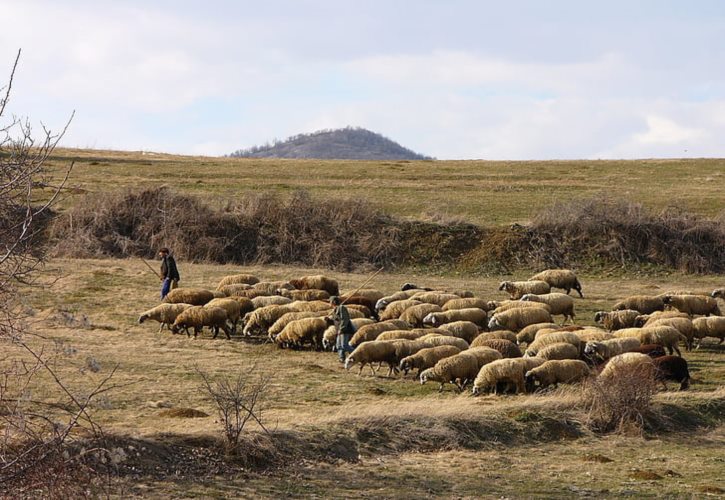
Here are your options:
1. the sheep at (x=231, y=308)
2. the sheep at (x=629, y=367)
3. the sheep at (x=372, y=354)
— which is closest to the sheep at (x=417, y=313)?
the sheep at (x=231, y=308)

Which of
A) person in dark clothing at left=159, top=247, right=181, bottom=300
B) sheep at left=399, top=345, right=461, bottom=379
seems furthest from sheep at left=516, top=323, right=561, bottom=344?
person in dark clothing at left=159, top=247, right=181, bottom=300

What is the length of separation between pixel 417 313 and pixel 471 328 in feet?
7.37

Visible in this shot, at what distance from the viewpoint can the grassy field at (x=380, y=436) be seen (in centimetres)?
1305

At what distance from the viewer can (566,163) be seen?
2477 inches

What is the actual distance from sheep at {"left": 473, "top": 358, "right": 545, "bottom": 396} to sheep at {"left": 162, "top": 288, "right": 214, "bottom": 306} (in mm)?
10012

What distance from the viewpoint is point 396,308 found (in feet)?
84.1

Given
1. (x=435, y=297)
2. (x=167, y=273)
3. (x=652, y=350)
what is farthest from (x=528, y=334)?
(x=167, y=273)

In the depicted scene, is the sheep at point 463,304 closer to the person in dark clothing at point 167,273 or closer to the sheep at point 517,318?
the sheep at point 517,318

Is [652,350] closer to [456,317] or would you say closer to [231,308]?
[456,317]

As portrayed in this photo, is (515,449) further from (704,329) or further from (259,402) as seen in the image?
(704,329)

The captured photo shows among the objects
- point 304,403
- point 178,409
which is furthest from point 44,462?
point 304,403

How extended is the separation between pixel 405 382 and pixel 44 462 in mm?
12668

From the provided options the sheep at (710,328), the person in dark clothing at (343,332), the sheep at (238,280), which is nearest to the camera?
the person in dark clothing at (343,332)

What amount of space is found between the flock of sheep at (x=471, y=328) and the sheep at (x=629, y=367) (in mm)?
37
